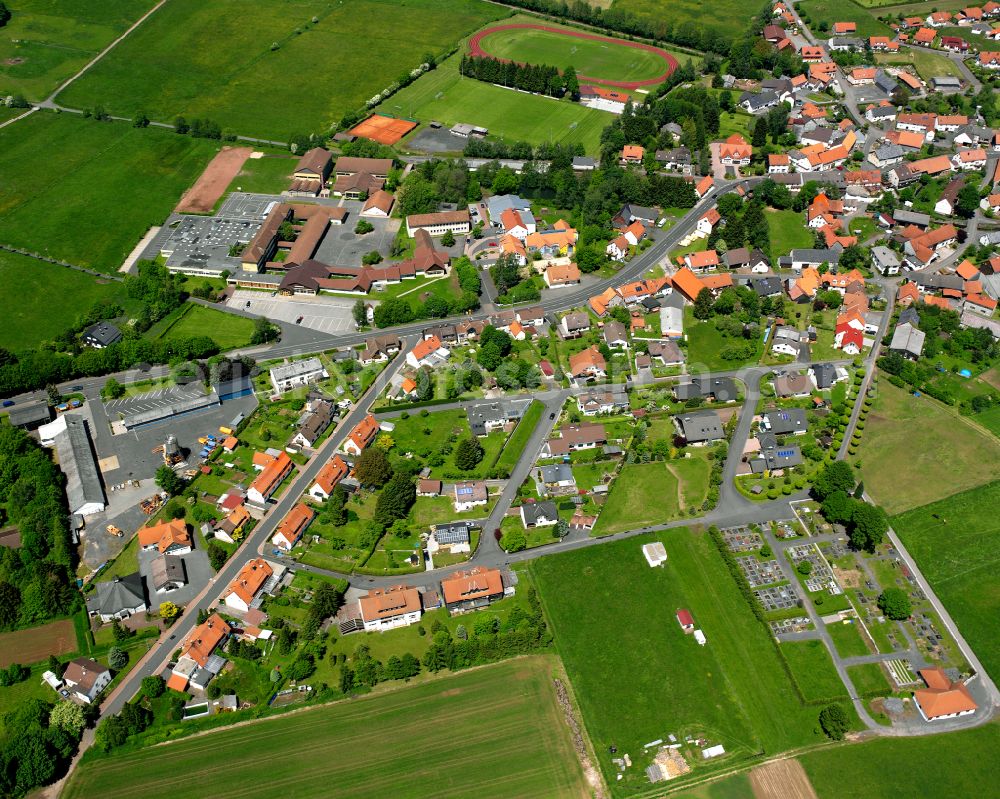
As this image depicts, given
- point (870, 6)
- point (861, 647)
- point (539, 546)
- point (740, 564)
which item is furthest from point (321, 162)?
point (870, 6)

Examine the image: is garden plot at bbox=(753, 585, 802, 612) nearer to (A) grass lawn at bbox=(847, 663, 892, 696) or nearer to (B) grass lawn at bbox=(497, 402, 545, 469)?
(A) grass lawn at bbox=(847, 663, 892, 696)

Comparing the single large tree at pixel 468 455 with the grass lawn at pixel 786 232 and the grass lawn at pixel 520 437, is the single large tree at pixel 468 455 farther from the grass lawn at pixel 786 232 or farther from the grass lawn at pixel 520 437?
the grass lawn at pixel 786 232

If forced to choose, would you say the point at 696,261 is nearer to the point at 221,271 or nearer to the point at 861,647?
the point at 861,647

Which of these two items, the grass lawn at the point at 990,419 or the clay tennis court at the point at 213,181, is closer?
the grass lawn at the point at 990,419

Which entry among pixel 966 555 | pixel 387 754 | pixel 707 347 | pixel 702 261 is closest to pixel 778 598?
pixel 966 555

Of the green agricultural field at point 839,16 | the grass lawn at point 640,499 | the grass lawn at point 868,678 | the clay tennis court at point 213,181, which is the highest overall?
the green agricultural field at point 839,16

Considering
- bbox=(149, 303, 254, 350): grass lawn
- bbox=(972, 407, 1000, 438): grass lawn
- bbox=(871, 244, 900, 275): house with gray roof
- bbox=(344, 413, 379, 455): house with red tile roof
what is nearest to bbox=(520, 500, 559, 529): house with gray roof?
bbox=(344, 413, 379, 455): house with red tile roof

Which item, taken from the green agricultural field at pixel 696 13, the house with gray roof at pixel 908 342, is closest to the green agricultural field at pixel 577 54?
the green agricultural field at pixel 696 13
